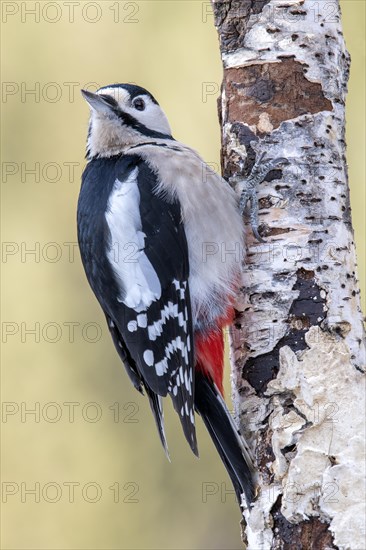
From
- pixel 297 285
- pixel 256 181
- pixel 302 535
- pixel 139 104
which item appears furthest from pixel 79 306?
pixel 302 535

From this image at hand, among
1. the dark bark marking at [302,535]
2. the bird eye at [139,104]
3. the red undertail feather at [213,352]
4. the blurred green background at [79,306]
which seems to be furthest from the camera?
the blurred green background at [79,306]

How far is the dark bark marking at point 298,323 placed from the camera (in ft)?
7.46

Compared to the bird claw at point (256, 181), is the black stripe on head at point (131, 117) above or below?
above

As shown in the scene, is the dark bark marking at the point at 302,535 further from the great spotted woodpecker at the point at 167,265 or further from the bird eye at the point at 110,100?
the bird eye at the point at 110,100

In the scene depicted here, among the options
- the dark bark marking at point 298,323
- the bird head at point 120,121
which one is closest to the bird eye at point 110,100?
the bird head at point 120,121

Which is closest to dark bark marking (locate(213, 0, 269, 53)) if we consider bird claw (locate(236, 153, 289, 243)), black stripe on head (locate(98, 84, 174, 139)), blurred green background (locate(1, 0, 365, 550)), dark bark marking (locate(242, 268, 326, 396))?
bird claw (locate(236, 153, 289, 243))

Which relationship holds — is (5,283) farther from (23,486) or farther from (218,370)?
(218,370)

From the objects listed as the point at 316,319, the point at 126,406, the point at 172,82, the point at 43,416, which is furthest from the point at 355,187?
the point at 316,319

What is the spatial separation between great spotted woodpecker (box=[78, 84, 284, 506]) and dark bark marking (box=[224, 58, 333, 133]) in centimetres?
17

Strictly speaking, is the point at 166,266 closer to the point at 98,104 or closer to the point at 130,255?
the point at 130,255

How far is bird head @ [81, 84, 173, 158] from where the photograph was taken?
9.57 feet

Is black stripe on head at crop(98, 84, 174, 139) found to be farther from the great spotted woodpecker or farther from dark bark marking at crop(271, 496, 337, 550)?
dark bark marking at crop(271, 496, 337, 550)

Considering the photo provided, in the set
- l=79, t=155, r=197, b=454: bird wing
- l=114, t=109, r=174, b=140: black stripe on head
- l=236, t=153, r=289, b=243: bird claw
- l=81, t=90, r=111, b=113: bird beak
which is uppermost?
l=81, t=90, r=111, b=113: bird beak

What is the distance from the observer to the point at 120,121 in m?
2.94
